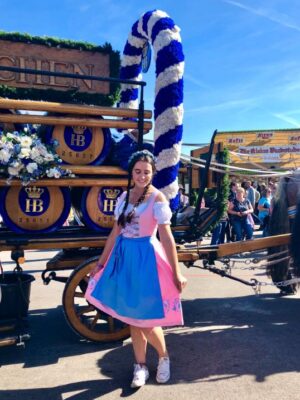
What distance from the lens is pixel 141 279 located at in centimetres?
274

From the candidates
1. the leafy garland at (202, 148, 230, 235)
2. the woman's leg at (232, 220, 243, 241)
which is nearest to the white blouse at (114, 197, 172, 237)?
the leafy garland at (202, 148, 230, 235)

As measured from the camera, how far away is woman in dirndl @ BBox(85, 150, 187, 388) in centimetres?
273

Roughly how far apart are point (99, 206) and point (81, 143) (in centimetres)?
62

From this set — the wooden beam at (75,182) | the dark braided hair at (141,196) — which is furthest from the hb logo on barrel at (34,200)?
the dark braided hair at (141,196)

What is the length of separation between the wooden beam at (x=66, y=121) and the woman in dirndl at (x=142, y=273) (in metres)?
0.85

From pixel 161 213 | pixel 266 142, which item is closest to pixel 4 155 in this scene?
pixel 161 213

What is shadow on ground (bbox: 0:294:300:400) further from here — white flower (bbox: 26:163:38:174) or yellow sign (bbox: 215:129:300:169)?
yellow sign (bbox: 215:129:300:169)

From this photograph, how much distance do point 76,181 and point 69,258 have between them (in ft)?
2.74

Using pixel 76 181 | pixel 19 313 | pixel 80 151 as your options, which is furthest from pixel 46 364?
pixel 80 151

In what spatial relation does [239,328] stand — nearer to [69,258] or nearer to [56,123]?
[69,258]

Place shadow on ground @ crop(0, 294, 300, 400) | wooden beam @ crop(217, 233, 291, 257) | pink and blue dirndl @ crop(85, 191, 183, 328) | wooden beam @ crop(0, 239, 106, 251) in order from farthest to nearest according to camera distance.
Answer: wooden beam @ crop(217, 233, 291, 257)
wooden beam @ crop(0, 239, 106, 251)
shadow on ground @ crop(0, 294, 300, 400)
pink and blue dirndl @ crop(85, 191, 183, 328)

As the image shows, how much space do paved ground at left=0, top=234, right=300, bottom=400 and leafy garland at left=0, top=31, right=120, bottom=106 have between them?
254cm

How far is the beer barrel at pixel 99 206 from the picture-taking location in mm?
3686

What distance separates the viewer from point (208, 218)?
432 centimetres
